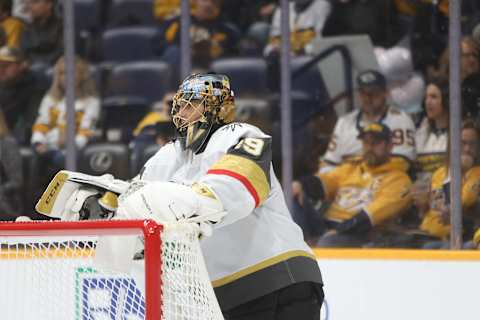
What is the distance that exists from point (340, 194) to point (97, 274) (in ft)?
6.54

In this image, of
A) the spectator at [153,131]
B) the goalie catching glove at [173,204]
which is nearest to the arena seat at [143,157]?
the spectator at [153,131]

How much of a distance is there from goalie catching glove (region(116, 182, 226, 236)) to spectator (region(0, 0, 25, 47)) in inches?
112

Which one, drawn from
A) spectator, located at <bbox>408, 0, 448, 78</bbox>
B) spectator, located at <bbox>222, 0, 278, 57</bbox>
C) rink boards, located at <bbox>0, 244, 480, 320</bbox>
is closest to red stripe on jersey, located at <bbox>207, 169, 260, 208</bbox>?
rink boards, located at <bbox>0, 244, 480, 320</bbox>

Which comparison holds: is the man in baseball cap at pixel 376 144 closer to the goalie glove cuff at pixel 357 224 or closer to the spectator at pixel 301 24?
the goalie glove cuff at pixel 357 224

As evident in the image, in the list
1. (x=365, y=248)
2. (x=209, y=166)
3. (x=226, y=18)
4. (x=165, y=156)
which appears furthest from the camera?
(x=226, y=18)

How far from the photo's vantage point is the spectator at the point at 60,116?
447 centimetres

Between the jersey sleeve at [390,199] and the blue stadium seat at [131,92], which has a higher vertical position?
the blue stadium seat at [131,92]

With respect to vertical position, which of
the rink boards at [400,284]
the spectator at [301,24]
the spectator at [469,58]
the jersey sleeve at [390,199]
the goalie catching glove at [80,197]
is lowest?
the rink boards at [400,284]

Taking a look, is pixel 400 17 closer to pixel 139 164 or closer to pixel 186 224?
pixel 139 164

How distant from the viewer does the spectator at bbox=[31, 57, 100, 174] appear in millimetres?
4473

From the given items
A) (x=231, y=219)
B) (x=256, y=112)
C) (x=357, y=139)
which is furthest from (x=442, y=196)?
(x=231, y=219)

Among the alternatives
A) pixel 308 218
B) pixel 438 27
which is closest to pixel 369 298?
pixel 308 218

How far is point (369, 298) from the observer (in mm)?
3623

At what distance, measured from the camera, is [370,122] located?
424cm
